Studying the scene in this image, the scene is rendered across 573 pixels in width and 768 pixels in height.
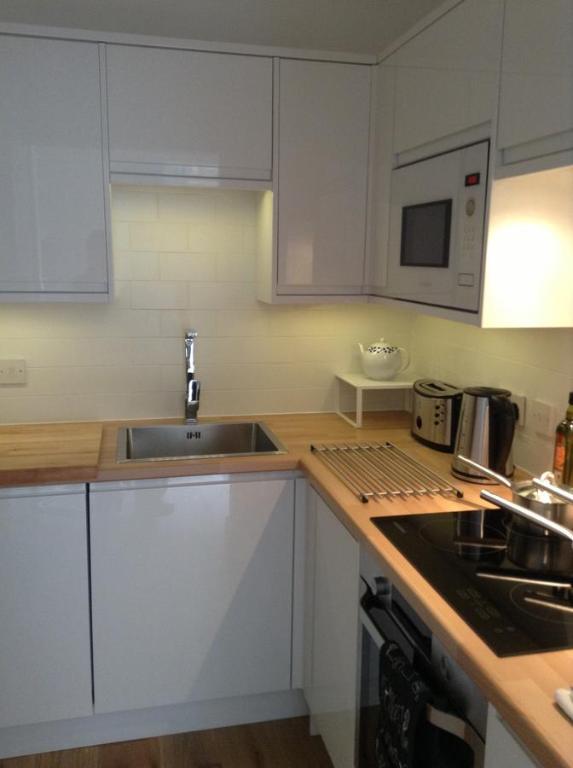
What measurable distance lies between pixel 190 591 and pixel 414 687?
42.2 inches

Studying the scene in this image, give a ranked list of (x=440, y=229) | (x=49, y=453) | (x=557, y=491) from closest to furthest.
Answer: (x=557, y=491) < (x=440, y=229) < (x=49, y=453)

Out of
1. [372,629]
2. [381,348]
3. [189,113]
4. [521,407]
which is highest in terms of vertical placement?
[189,113]

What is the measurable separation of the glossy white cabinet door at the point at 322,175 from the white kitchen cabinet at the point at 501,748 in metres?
1.66

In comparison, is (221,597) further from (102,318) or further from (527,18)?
(527,18)

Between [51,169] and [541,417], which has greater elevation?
[51,169]

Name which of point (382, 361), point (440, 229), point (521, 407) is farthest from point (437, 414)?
point (440, 229)

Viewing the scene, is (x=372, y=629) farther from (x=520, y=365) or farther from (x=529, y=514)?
(x=520, y=365)

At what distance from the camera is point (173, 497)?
2.13 metres

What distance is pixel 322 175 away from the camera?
7.85 feet

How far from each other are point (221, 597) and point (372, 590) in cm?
76

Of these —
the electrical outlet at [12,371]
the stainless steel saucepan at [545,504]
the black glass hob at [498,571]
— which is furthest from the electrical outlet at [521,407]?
the electrical outlet at [12,371]

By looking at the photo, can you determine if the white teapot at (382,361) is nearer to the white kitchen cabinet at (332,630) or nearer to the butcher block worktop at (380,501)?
the butcher block worktop at (380,501)

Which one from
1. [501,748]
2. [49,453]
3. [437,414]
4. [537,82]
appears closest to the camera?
[501,748]

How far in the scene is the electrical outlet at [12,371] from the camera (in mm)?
2539
